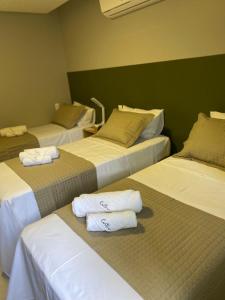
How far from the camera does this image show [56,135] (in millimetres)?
3252

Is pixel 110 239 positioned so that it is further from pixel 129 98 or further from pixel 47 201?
pixel 129 98

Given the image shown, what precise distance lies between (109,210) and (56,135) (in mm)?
2130

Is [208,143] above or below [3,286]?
above

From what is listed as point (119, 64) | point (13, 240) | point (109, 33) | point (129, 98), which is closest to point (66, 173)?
point (13, 240)

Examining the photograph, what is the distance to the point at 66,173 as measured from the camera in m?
1.93

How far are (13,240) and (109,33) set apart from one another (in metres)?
2.54

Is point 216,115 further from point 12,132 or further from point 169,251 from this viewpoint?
point 12,132

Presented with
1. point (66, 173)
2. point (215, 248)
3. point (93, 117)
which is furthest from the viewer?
point (93, 117)

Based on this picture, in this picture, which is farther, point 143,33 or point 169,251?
point 143,33

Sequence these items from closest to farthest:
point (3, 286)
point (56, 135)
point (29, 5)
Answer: point (3, 286), point (29, 5), point (56, 135)

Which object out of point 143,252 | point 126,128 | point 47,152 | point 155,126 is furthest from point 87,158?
point 143,252

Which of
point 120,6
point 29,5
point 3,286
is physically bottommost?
point 3,286

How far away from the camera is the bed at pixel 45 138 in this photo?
2805 millimetres

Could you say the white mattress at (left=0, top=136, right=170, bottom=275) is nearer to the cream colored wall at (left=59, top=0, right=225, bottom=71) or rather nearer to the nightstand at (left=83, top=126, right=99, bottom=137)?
the nightstand at (left=83, top=126, right=99, bottom=137)
